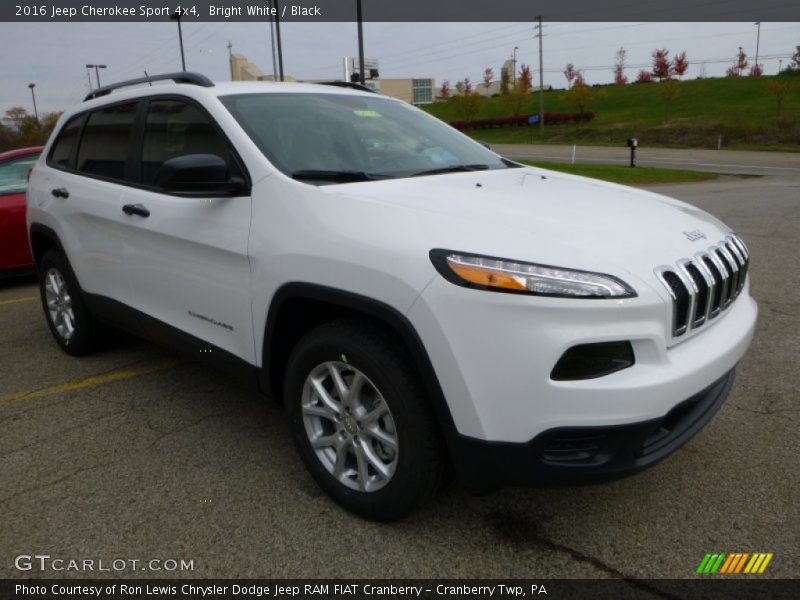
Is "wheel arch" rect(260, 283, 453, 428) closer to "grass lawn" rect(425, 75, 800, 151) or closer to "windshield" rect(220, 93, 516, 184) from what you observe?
"windshield" rect(220, 93, 516, 184)

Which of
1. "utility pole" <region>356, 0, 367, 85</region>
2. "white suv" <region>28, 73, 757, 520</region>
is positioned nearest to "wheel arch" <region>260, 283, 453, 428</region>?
"white suv" <region>28, 73, 757, 520</region>

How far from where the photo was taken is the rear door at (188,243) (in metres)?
2.99

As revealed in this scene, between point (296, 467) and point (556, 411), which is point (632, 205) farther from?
point (296, 467)

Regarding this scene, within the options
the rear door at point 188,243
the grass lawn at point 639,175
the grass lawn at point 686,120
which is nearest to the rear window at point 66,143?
the rear door at point 188,243

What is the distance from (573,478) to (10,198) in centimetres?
690

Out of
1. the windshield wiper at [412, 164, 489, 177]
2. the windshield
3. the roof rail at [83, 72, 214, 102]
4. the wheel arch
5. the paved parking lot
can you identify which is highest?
the roof rail at [83, 72, 214, 102]

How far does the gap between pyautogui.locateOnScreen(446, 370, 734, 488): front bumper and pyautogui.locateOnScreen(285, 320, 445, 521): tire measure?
0.16 meters

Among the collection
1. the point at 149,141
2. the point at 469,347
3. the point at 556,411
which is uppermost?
the point at 149,141

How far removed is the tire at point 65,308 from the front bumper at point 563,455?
320cm

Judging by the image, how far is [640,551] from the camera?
2.50 meters

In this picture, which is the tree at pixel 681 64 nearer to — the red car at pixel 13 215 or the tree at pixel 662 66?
the tree at pixel 662 66

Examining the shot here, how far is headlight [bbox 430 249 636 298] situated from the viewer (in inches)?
83.4

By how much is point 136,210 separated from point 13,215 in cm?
433
